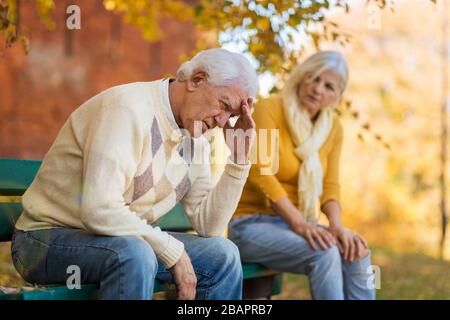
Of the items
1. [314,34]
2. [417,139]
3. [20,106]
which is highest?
[314,34]

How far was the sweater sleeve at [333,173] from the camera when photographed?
3.83m

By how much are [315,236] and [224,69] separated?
1.21 meters

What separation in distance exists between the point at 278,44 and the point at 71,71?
7.69m

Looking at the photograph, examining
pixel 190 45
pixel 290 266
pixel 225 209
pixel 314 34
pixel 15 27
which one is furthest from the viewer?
pixel 190 45

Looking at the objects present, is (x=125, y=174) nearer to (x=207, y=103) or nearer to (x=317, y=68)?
(x=207, y=103)

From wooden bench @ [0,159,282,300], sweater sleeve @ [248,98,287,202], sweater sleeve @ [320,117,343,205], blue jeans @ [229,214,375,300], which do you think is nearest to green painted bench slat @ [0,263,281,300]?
wooden bench @ [0,159,282,300]

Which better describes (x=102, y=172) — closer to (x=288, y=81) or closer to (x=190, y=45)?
(x=288, y=81)

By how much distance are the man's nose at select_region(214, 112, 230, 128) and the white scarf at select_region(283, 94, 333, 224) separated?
1.16 m

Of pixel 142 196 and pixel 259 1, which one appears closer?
pixel 142 196

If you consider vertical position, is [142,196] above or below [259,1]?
below

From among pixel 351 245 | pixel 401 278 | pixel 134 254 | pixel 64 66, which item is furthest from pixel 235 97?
pixel 64 66

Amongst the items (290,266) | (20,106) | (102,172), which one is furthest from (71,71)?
(102,172)

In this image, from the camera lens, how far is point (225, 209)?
277 cm

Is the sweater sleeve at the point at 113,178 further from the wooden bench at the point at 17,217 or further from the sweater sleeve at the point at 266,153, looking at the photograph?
the sweater sleeve at the point at 266,153
